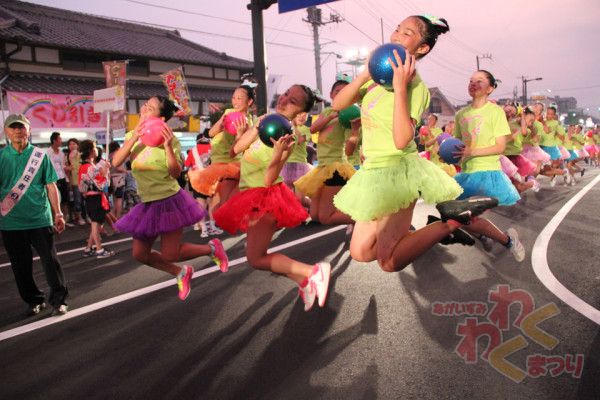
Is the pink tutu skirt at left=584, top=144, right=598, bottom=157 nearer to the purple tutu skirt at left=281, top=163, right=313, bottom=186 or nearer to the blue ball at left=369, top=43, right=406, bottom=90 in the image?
the purple tutu skirt at left=281, top=163, right=313, bottom=186

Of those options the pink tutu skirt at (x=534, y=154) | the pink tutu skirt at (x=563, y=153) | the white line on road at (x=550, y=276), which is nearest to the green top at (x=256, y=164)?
the white line on road at (x=550, y=276)

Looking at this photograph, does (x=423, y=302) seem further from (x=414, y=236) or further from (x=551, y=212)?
(x=551, y=212)

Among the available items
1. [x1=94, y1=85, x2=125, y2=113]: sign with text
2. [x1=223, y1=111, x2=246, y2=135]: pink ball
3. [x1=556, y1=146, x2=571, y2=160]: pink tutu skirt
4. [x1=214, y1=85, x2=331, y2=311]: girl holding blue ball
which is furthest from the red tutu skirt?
[x1=556, y1=146, x2=571, y2=160]: pink tutu skirt

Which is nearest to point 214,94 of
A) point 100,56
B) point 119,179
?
point 100,56

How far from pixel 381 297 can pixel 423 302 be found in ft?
1.34

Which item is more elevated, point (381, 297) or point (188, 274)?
point (188, 274)

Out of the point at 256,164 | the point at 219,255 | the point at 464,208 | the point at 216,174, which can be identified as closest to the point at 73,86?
the point at 216,174

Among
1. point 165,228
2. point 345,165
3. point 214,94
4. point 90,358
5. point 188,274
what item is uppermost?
point 214,94

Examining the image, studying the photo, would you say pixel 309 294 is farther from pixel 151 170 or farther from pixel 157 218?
pixel 151 170

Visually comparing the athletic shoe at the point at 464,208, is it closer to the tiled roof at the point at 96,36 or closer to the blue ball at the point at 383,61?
the blue ball at the point at 383,61

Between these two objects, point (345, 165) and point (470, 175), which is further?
point (345, 165)

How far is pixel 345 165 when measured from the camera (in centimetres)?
603

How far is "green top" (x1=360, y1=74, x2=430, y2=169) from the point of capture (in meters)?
3.11

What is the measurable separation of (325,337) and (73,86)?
78.0ft
